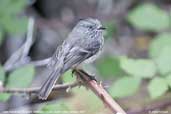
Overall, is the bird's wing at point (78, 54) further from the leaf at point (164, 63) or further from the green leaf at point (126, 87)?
the leaf at point (164, 63)

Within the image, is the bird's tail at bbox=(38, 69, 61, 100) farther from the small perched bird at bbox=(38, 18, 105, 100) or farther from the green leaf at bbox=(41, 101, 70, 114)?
the green leaf at bbox=(41, 101, 70, 114)

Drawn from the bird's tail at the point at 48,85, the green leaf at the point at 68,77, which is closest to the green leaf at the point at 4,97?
the bird's tail at the point at 48,85

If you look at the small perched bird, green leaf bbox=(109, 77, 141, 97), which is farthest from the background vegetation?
the small perched bird

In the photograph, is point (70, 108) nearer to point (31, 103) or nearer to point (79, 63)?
point (79, 63)

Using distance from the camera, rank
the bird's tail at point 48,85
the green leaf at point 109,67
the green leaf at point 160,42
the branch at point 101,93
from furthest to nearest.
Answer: the green leaf at point 109,67
the green leaf at point 160,42
the bird's tail at point 48,85
the branch at point 101,93

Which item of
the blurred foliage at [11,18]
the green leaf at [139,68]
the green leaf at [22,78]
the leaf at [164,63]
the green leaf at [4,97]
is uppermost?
the leaf at [164,63]

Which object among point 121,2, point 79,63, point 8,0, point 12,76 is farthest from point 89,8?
point 12,76
